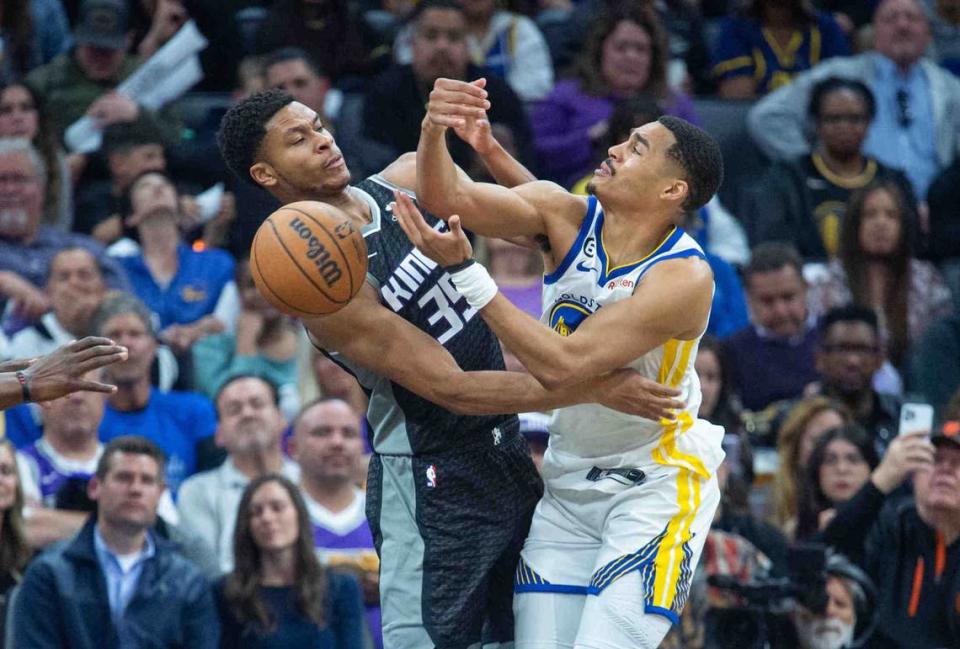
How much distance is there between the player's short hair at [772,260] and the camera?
33.7 feet

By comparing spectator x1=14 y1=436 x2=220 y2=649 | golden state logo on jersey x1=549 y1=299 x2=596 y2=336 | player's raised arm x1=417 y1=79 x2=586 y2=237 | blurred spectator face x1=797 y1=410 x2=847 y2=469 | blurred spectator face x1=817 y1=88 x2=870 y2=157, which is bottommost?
spectator x1=14 y1=436 x2=220 y2=649

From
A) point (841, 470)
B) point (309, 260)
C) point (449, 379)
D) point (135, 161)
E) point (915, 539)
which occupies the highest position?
point (135, 161)

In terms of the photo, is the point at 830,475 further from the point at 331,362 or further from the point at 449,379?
the point at 449,379

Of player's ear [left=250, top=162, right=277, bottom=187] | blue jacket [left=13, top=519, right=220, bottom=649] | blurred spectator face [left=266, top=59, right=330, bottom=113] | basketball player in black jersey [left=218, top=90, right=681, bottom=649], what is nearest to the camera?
basketball player in black jersey [left=218, top=90, right=681, bottom=649]

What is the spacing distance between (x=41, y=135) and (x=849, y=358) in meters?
4.68

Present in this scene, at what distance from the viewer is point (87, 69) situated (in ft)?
36.8

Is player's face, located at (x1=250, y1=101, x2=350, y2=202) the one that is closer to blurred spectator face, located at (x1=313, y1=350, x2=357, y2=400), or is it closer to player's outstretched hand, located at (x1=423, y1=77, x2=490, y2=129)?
player's outstretched hand, located at (x1=423, y1=77, x2=490, y2=129)

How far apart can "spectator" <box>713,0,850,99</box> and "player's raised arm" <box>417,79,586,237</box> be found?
6.44 m

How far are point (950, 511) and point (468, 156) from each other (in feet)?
12.1

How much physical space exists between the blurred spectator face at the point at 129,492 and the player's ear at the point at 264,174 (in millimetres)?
2435

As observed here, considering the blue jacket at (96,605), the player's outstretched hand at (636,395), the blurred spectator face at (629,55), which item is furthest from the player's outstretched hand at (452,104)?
the blurred spectator face at (629,55)

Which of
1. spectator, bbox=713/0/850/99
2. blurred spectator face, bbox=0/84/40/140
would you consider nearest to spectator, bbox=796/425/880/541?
spectator, bbox=713/0/850/99

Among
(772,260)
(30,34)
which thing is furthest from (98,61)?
(772,260)

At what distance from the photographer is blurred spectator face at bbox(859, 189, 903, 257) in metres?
10.6
